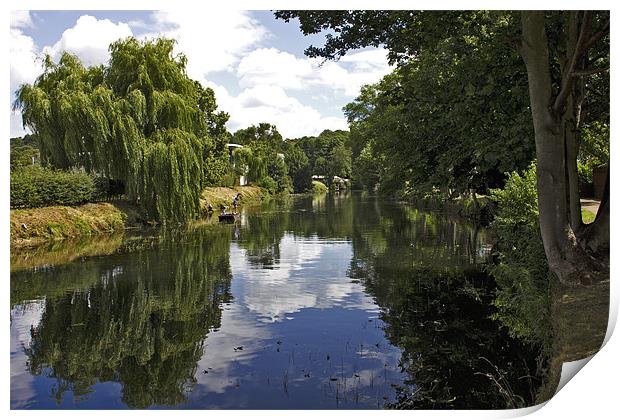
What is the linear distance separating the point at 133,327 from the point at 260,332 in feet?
7.83

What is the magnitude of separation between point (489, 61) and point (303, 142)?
79.3 metres

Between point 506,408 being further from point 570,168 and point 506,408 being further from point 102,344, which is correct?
point 102,344

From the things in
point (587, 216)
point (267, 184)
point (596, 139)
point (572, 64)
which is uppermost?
point (267, 184)

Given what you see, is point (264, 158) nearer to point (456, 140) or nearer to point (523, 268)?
point (456, 140)

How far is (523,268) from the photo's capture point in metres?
→ 8.80

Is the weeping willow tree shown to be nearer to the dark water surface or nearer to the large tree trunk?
the dark water surface

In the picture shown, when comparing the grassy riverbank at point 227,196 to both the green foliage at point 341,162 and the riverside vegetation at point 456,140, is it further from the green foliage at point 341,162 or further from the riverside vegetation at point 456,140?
the green foliage at point 341,162

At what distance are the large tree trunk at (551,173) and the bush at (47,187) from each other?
1645 centimetres

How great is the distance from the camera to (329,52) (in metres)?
10.2

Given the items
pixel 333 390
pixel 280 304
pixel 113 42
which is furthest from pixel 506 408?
pixel 113 42

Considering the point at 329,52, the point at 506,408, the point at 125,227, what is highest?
the point at 329,52

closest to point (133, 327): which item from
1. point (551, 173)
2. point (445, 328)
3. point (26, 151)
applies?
point (445, 328)

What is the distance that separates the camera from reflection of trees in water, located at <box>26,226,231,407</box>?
795 centimetres

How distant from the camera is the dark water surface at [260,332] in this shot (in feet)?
24.1
